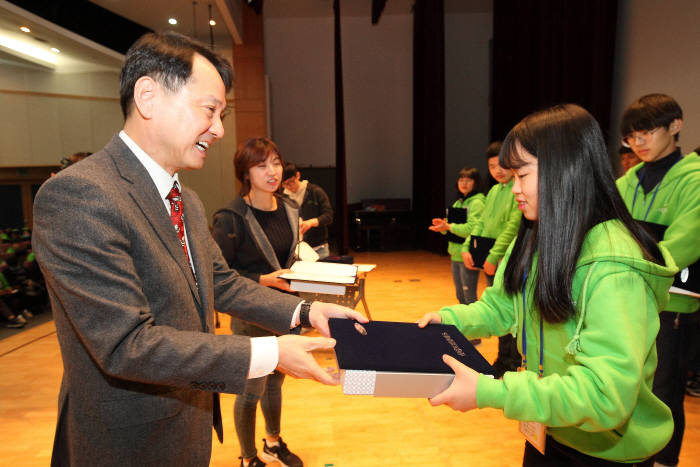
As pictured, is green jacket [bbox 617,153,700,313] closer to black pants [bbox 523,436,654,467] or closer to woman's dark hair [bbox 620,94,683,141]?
woman's dark hair [bbox 620,94,683,141]

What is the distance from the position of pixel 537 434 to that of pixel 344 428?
176cm

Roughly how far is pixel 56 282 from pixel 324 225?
3783 mm

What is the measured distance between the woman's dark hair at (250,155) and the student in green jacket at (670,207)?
1801mm

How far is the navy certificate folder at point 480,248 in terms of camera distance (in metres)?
3.36

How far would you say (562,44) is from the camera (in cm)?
610

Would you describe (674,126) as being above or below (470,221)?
above

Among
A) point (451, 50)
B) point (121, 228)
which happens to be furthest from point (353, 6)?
point (121, 228)

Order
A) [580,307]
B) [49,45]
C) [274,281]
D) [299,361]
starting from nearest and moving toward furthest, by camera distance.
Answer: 1. [580,307]
2. [299,361]
3. [274,281]
4. [49,45]

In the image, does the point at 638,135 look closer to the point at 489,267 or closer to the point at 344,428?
the point at 489,267

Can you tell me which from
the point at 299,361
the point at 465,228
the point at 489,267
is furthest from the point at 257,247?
the point at 465,228

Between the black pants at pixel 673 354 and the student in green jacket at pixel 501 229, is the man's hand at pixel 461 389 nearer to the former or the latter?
the black pants at pixel 673 354

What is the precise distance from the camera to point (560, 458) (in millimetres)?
1230

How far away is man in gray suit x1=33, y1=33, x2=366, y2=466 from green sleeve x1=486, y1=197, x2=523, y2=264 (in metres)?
2.28

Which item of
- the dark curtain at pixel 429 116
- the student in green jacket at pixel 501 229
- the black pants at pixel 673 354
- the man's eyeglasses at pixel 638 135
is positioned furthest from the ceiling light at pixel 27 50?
the black pants at pixel 673 354
